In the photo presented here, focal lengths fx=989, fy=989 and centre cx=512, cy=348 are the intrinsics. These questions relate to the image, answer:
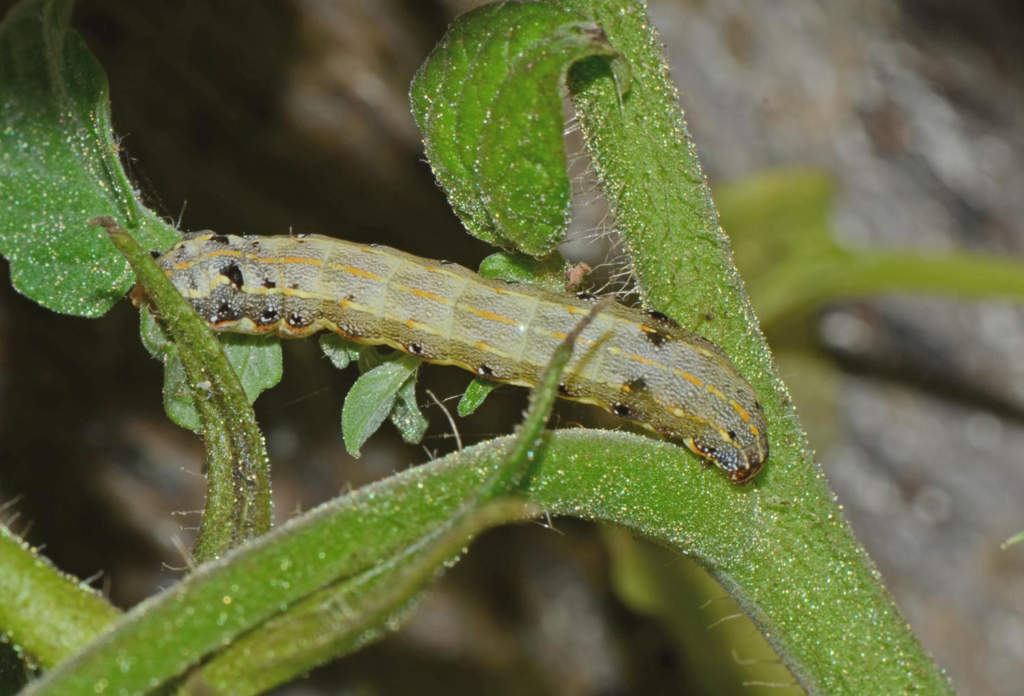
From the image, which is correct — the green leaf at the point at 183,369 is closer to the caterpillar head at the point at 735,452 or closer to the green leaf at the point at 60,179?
the green leaf at the point at 60,179

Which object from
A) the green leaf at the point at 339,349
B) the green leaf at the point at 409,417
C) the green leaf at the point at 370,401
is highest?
the green leaf at the point at 370,401

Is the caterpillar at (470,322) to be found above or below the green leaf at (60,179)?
below

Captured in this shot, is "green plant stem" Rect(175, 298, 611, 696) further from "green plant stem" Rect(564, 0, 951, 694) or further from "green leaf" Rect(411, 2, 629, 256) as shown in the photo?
"green plant stem" Rect(564, 0, 951, 694)

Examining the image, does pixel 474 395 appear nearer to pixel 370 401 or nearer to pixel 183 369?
pixel 370 401

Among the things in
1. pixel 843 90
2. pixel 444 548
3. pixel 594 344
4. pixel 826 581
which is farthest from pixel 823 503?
pixel 843 90

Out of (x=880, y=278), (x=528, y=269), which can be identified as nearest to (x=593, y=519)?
(x=528, y=269)

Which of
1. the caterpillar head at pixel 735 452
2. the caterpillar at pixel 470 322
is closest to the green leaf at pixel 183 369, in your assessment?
the caterpillar at pixel 470 322

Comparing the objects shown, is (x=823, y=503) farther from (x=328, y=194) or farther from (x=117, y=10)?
(x=117, y=10)
